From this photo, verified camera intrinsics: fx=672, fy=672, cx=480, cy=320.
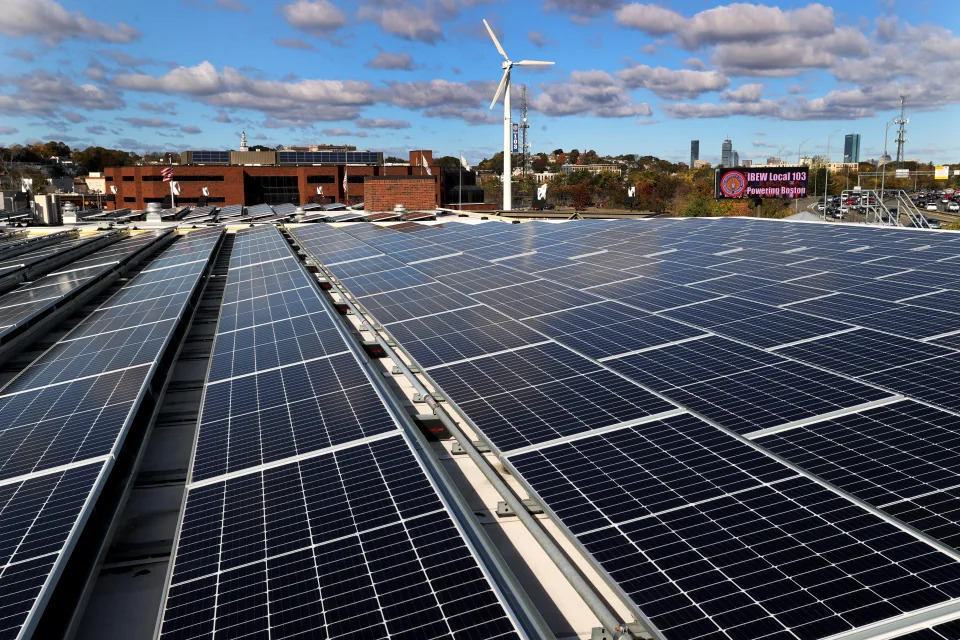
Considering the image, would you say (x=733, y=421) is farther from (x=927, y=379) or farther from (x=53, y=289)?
(x=53, y=289)

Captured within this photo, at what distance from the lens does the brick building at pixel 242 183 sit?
12250 cm

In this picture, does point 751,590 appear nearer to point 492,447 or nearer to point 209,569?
point 492,447

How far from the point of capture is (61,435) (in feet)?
35.9

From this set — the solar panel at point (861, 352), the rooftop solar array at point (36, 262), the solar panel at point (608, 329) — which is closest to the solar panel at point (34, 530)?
the solar panel at point (608, 329)

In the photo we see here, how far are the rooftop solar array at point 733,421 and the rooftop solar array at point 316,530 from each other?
1518 mm

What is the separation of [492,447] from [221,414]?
524 centimetres

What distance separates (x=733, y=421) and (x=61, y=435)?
10.6m

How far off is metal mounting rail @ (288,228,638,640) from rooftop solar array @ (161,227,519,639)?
1230 mm

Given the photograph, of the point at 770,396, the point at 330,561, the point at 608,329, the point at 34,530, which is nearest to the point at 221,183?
the point at 608,329

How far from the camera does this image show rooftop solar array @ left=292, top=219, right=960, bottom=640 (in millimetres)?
6008

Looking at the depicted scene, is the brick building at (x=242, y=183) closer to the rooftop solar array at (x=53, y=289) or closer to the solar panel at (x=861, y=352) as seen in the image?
the rooftop solar array at (x=53, y=289)

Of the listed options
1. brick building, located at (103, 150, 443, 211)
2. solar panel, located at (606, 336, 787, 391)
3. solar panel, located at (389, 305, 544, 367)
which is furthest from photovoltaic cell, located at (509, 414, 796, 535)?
brick building, located at (103, 150, 443, 211)

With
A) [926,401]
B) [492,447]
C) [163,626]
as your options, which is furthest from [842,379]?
[163,626]

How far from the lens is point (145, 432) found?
12.8m
